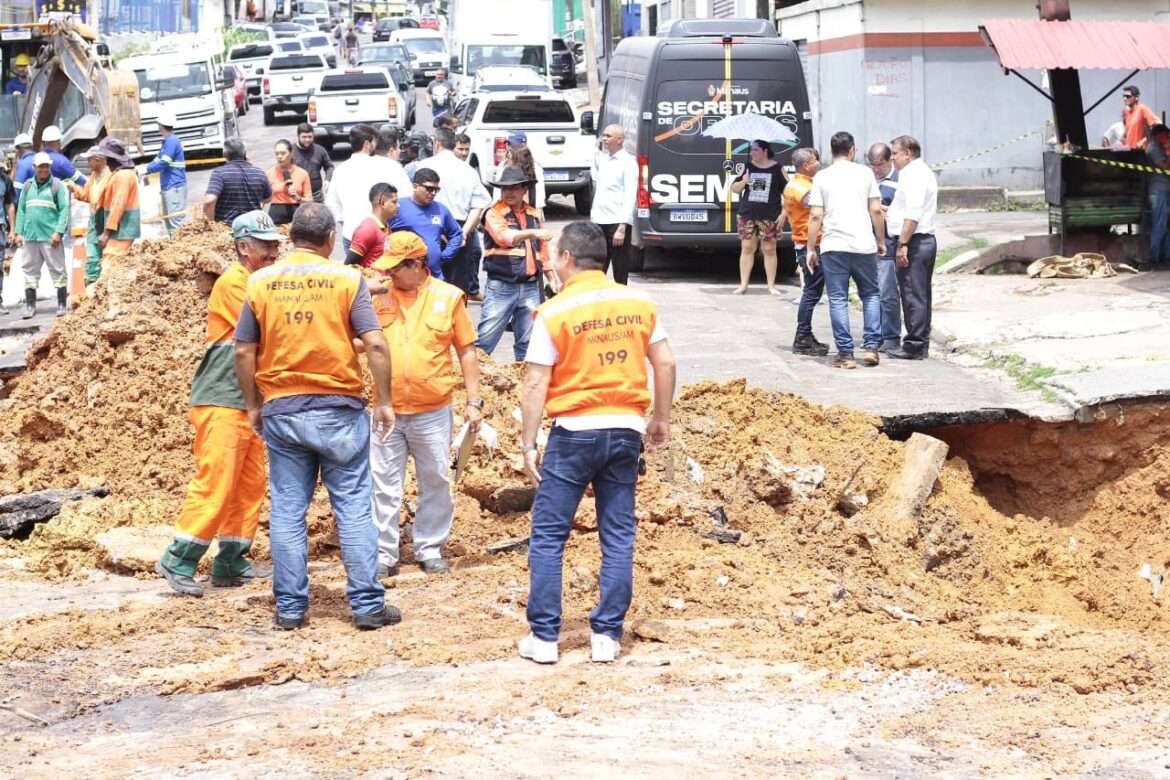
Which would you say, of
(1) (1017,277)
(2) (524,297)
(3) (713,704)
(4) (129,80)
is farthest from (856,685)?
(4) (129,80)

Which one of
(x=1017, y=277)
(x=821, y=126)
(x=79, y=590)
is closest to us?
(x=79, y=590)

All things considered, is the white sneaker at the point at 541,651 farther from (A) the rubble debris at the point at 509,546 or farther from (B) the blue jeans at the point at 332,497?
(A) the rubble debris at the point at 509,546

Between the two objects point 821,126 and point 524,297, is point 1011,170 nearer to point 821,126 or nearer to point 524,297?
point 821,126

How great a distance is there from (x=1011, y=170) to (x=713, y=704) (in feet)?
70.9

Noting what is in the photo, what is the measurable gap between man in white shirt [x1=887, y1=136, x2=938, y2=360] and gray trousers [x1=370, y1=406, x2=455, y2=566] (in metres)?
6.15

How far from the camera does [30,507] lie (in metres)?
9.70

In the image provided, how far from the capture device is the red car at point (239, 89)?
1780 inches

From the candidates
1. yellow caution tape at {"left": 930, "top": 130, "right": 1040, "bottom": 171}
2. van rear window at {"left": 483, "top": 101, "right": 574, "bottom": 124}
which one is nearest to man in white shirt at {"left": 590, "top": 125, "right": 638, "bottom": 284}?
van rear window at {"left": 483, "top": 101, "right": 574, "bottom": 124}

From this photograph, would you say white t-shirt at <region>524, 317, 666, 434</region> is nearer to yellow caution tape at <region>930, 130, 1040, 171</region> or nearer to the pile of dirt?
the pile of dirt

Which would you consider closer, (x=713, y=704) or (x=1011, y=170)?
(x=713, y=704)

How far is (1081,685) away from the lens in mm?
6430

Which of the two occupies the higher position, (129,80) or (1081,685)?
(129,80)

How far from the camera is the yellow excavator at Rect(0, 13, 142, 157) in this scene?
2842cm

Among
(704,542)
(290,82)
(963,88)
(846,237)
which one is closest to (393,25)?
(290,82)
